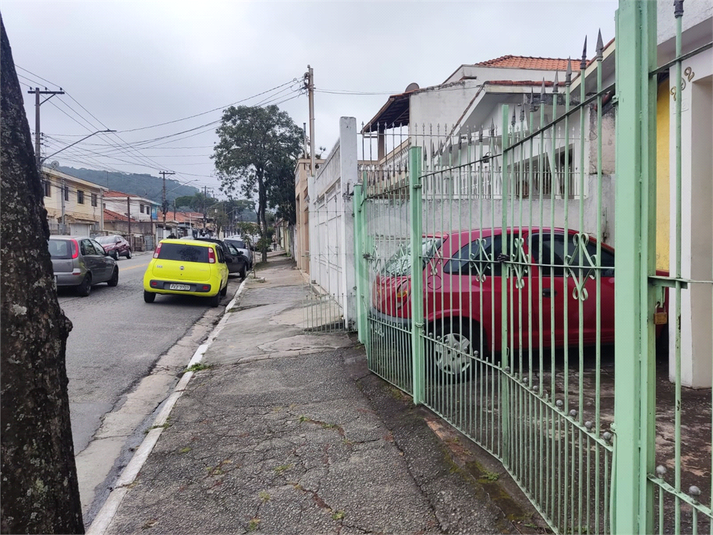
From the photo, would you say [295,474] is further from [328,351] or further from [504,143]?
[328,351]

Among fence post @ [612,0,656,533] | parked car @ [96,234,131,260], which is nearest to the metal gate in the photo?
fence post @ [612,0,656,533]

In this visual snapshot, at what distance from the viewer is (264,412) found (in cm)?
521

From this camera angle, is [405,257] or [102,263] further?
[102,263]

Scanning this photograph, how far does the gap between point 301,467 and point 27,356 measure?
2296 millimetres

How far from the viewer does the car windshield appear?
457cm

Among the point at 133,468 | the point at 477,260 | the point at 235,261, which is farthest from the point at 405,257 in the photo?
the point at 235,261

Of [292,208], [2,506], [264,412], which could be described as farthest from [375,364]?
[292,208]

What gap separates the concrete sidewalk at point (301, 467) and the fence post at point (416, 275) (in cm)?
30

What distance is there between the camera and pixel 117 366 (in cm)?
752

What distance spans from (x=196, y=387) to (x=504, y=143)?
15.2 feet

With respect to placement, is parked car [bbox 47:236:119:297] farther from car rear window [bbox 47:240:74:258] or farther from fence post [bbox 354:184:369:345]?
fence post [bbox 354:184:369:345]

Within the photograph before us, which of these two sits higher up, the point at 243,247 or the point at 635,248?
the point at 243,247

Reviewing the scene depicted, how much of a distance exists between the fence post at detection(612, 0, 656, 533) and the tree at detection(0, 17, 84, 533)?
2.23 m

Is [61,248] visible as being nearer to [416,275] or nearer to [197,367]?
[197,367]
